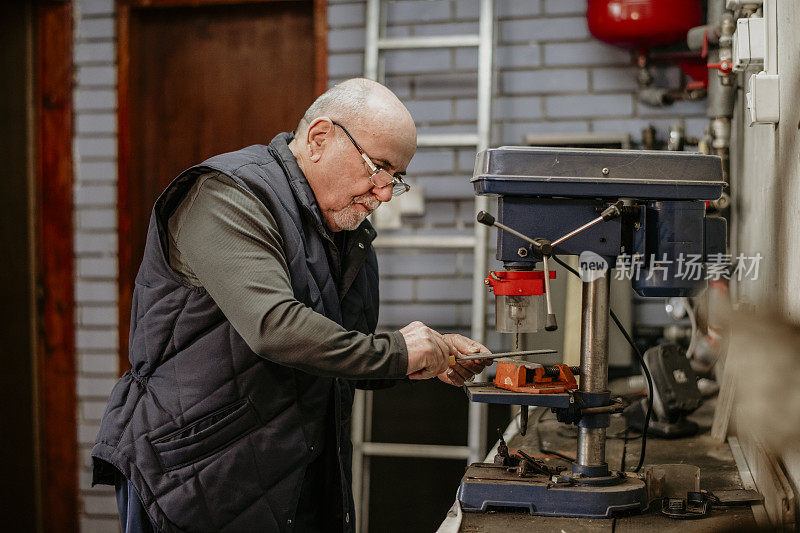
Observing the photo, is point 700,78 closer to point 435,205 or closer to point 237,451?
point 435,205

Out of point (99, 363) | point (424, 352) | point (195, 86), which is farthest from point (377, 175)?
point (99, 363)

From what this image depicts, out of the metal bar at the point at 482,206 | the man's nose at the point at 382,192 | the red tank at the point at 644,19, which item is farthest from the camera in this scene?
the metal bar at the point at 482,206

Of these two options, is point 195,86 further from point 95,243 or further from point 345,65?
point 95,243

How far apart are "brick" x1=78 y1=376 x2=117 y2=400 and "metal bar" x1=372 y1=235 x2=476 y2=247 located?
1.32 metres

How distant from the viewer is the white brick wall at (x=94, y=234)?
11.0ft

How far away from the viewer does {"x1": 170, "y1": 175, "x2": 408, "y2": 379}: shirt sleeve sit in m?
1.39

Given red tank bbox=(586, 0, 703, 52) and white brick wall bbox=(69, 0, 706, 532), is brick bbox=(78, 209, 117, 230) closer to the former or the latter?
white brick wall bbox=(69, 0, 706, 532)

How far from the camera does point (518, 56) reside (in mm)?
3104

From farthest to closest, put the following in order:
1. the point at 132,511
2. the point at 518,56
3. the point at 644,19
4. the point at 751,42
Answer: the point at 518,56 < the point at 644,19 < the point at 751,42 < the point at 132,511

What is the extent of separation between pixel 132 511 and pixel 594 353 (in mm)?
982

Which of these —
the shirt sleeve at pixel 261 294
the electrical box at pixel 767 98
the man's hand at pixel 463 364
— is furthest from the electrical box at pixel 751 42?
the shirt sleeve at pixel 261 294

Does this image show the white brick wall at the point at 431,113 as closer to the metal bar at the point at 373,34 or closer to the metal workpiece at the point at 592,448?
the metal bar at the point at 373,34

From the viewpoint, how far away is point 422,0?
10.3 feet

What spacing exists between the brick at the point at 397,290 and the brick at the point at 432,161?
1.45ft
